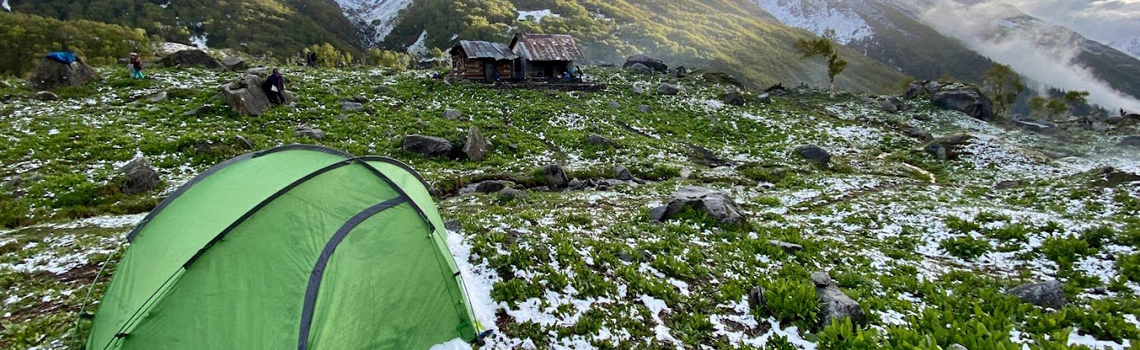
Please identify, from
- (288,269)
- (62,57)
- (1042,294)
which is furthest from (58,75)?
(1042,294)

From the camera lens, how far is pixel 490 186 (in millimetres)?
17484


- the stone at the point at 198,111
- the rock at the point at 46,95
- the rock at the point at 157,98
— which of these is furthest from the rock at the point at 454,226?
the rock at the point at 46,95

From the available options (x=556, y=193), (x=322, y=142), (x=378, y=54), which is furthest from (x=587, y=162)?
(x=378, y=54)

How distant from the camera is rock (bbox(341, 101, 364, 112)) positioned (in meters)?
27.8

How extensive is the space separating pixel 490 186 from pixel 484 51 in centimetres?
2985

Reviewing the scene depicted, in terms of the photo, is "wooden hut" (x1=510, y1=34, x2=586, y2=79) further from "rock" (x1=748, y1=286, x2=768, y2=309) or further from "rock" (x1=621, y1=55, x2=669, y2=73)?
"rock" (x1=748, y1=286, x2=768, y2=309)

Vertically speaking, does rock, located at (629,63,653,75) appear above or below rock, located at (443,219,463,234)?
above

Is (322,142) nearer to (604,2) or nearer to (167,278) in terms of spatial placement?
(167,278)

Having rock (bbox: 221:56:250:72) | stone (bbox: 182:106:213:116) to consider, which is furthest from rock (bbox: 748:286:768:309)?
rock (bbox: 221:56:250:72)

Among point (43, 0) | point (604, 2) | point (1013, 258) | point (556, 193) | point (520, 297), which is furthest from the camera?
point (604, 2)

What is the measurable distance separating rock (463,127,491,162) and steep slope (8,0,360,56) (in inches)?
5580

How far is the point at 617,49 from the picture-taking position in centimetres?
11194

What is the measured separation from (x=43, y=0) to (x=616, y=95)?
202858mm

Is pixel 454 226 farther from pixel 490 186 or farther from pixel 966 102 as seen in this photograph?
pixel 966 102
